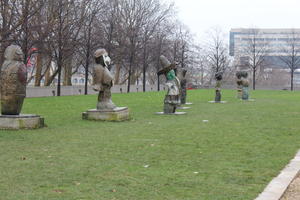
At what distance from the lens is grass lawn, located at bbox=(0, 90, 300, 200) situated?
5926 mm

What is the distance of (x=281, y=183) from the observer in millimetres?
6383

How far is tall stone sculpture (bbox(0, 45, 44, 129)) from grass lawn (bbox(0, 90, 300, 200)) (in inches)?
21.6

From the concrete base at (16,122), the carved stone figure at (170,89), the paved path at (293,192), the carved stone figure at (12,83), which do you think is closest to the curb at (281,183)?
the paved path at (293,192)

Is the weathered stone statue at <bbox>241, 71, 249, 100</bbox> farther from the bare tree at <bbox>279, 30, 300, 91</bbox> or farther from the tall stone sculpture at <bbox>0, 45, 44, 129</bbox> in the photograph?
the bare tree at <bbox>279, 30, 300, 91</bbox>


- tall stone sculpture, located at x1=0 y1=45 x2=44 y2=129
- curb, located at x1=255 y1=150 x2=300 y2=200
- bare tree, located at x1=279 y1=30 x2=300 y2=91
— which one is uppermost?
bare tree, located at x1=279 y1=30 x2=300 y2=91

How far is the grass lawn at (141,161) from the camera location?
19.4 ft

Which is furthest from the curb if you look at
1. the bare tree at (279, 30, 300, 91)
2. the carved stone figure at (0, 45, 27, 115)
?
the bare tree at (279, 30, 300, 91)

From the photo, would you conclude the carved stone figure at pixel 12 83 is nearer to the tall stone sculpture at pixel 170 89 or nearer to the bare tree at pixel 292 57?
the tall stone sculpture at pixel 170 89

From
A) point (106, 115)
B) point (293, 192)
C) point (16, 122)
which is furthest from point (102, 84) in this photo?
point (293, 192)

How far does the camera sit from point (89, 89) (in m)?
47.2

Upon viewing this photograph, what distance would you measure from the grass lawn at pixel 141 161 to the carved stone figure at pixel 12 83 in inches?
43.4

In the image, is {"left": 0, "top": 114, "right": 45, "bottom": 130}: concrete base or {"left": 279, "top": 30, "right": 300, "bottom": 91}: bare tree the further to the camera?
{"left": 279, "top": 30, "right": 300, "bottom": 91}: bare tree

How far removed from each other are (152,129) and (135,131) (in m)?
0.73

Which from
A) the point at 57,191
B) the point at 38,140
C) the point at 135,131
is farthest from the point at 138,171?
the point at 135,131
